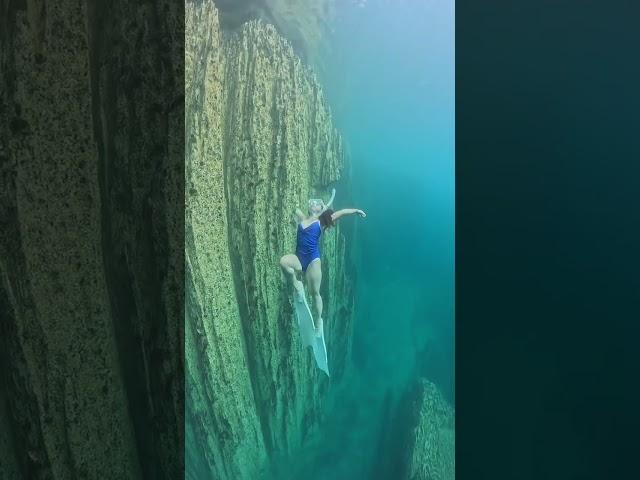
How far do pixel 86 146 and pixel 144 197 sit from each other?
0.09 meters

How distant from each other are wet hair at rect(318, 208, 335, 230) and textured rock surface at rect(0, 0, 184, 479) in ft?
4.71

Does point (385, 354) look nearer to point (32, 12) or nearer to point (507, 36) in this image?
point (507, 36)

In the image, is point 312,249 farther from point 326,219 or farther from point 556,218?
point 556,218

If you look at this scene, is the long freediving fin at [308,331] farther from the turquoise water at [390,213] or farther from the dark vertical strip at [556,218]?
the dark vertical strip at [556,218]

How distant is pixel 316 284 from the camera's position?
2.15 metres

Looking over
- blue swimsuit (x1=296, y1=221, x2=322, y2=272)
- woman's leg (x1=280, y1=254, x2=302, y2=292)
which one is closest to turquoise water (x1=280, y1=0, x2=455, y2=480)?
blue swimsuit (x1=296, y1=221, x2=322, y2=272)

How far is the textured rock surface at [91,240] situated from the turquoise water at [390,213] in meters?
1.50

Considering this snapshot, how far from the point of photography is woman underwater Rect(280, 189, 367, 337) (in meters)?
2.10

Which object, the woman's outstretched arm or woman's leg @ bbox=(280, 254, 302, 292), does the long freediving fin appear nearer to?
woman's leg @ bbox=(280, 254, 302, 292)

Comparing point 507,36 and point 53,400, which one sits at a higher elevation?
point 507,36

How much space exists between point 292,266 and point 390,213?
46cm

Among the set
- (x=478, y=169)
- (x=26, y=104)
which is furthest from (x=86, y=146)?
(x=478, y=169)

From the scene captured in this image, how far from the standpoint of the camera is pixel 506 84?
199 centimetres

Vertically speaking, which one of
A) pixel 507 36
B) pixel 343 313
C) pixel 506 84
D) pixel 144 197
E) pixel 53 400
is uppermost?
pixel 507 36
